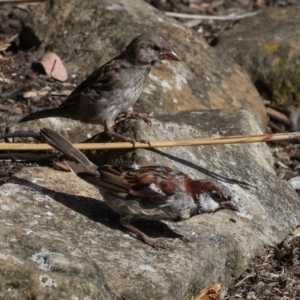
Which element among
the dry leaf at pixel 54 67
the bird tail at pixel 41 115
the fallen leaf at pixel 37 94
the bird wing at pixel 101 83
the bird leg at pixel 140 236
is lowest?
the fallen leaf at pixel 37 94

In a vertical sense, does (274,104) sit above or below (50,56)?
below

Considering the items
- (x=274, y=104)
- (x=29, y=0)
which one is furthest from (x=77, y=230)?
(x=274, y=104)

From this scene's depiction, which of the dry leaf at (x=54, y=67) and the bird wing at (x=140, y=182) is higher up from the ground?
the bird wing at (x=140, y=182)

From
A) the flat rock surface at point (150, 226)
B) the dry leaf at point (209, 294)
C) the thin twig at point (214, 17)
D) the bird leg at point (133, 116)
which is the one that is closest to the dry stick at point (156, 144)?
the flat rock surface at point (150, 226)

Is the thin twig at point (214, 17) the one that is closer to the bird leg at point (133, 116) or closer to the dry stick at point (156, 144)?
the bird leg at point (133, 116)

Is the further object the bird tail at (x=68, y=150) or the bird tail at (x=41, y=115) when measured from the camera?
the bird tail at (x=41, y=115)

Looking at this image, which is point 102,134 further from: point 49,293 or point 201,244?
point 49,293
